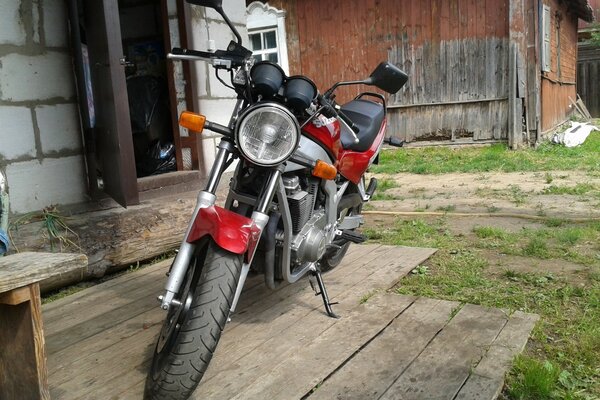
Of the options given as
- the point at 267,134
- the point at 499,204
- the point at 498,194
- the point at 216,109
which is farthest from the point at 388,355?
the point at 498,194

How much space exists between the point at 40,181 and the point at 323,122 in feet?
6.60

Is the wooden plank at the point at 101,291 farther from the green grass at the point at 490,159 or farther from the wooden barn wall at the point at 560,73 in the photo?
the wooden barn wall at the point at 560,73

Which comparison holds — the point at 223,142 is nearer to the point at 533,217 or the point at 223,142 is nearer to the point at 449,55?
the point at 533,217

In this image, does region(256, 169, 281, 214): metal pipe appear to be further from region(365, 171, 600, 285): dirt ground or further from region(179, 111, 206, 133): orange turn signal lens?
region(365, 171, 600, 285): dirt ground

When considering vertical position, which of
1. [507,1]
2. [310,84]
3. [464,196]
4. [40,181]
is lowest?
[464,196]

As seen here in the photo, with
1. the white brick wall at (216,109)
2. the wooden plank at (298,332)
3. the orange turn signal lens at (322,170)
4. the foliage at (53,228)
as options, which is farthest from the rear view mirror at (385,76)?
the white brick wall at (216,109)

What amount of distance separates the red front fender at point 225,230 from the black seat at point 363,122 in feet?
3.80

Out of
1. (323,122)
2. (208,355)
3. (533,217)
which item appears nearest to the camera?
(208,355)

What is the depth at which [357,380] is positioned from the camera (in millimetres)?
2303

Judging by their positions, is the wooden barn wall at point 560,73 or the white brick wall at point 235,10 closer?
the white brick wall at point 235,10

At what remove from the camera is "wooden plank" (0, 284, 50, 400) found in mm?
1890

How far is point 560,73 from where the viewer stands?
1444cm

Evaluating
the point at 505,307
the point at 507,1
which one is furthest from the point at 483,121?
the point at 505,307

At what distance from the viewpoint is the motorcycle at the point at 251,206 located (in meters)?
2.09
